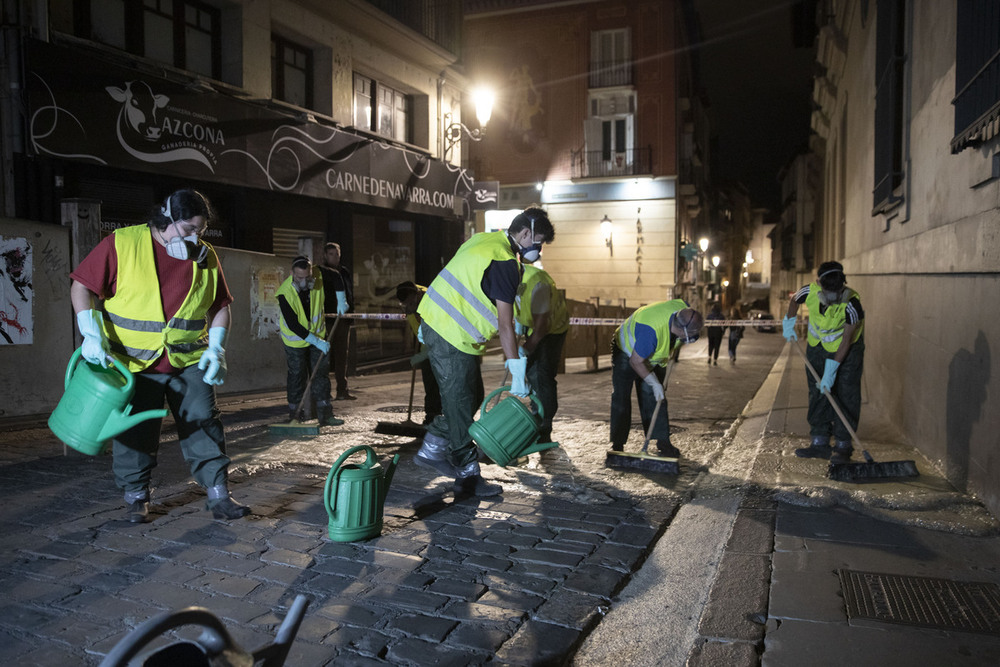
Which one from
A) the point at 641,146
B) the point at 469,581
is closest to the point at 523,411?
the point at 469,581

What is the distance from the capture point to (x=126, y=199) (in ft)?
31.3

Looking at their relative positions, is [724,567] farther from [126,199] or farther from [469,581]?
[126,199]

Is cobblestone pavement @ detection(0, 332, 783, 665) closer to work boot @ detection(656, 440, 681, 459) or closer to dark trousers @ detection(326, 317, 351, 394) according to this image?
work boot @ detection(656, 440, 681, 459)

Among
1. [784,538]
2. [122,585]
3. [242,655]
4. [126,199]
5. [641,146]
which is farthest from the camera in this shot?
[641,146]

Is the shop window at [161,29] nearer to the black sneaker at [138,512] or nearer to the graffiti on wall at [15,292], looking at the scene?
the graffiti on wall at [15,292]

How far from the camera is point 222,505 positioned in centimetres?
425

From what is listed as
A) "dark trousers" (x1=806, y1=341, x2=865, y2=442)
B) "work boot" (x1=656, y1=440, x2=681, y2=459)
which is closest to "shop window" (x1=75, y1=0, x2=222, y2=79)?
"work boot" (x1=656, y1=440, x2=681, y2=459)

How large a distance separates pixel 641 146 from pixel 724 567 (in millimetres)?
25146

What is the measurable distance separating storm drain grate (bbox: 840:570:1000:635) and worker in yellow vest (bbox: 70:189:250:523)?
10.6 ft

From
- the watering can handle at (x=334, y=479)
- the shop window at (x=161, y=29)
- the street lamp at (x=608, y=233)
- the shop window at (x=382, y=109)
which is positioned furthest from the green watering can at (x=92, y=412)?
the street lamp at (x=608, y=233)

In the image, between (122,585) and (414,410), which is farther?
(414,410)

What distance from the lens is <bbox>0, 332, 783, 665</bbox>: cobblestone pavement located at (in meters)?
2.84

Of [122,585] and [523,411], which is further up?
[523,411]

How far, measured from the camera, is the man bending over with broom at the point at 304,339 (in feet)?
23.8
